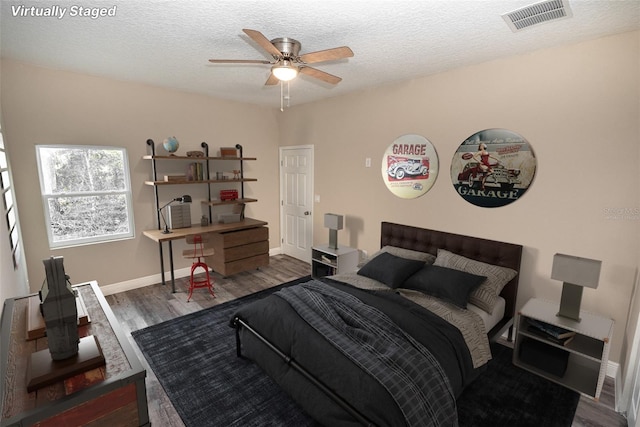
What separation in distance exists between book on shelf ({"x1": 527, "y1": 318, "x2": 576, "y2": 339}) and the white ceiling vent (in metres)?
2.29

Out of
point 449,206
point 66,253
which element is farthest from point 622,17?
point 66,253

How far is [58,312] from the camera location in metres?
1.34

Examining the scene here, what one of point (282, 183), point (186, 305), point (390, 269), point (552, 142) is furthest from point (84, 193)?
point (552, 142)

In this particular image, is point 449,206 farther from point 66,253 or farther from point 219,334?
point 66,253

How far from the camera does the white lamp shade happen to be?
2201 mm

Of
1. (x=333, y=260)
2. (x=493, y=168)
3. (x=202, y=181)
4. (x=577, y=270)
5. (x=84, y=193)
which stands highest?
(x=493, y=168)

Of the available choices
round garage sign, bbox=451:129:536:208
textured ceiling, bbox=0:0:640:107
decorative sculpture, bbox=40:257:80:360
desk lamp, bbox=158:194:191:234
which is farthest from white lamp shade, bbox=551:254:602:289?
desk lamp, bbox=158:194:191:234

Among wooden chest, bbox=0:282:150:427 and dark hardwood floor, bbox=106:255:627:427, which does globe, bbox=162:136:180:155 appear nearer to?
dark hardwood floor, bbox=106:255:627:427

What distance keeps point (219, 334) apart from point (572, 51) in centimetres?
408

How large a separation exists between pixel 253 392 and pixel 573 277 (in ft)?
8.55

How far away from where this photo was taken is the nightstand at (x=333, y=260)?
4098mm

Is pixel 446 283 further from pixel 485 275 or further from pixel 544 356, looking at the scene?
pixel 544 356

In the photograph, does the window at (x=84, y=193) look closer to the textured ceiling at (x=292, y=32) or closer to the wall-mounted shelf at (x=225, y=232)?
the wall-mounted shelf at (x=225, y=232)

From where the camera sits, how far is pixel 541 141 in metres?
2.67
